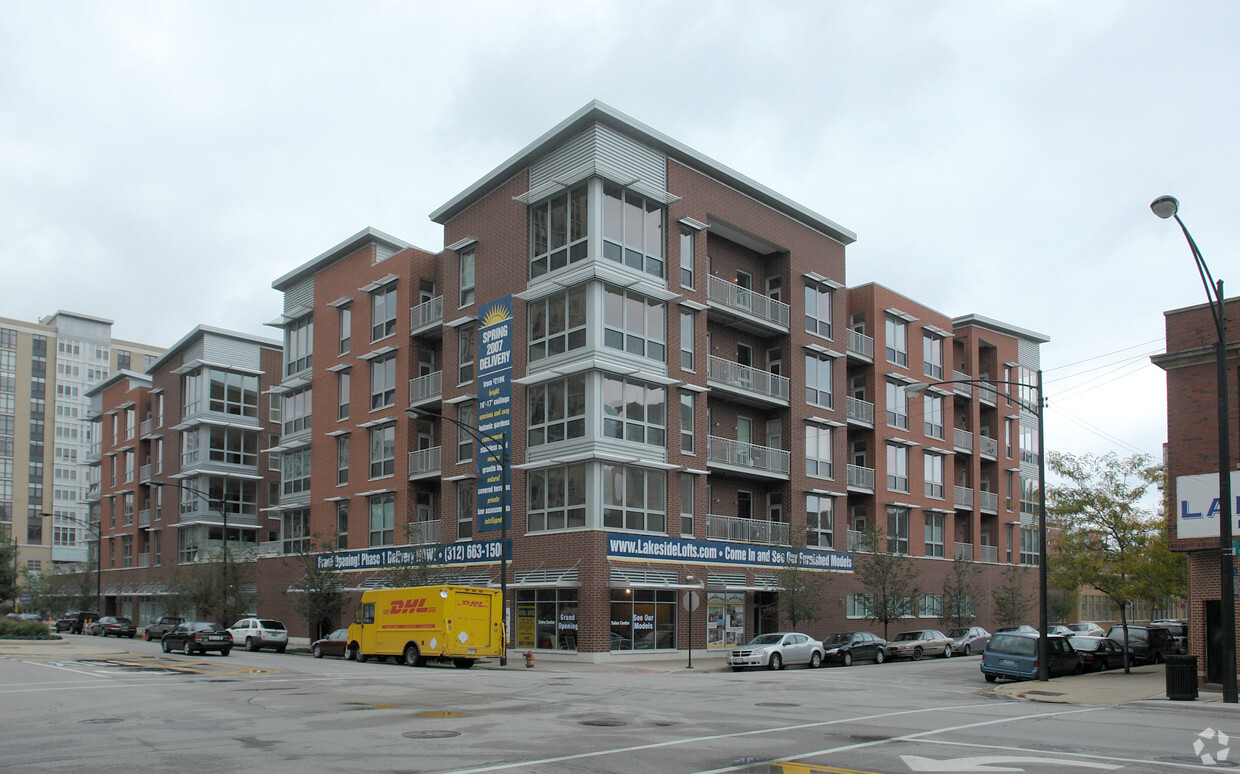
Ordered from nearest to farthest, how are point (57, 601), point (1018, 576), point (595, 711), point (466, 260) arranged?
1. point (595, 711)
2. point (466, 260)
3. point (1018, 576)
4. point (57, 601)

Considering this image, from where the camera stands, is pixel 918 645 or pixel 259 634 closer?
pixel 918 645

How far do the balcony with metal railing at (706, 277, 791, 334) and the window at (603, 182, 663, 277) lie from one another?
11.0 feet

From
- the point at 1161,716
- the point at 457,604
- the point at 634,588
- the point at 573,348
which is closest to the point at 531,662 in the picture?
the point at 457,604

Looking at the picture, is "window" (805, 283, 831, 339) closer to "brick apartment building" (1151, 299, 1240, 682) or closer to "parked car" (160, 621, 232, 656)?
"brick apartment building" (1151, 299, 1240, 682)

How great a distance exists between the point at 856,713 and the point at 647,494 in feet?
69.8

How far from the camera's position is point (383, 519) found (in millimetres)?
48375

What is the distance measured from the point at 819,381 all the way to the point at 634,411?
12.8 m

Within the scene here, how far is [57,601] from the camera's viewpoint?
83.3 metres

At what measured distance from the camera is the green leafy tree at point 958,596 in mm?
54031

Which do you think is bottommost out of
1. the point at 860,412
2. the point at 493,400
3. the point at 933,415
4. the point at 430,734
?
the point at 430,734

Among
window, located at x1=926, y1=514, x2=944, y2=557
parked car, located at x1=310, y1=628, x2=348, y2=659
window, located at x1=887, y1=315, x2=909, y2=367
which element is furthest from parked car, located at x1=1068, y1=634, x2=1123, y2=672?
parked car, located at x1=310, y1=628, x2=348, y2=659

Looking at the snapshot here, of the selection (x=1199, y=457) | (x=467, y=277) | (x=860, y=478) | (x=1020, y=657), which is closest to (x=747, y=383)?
(x=860, y=478)

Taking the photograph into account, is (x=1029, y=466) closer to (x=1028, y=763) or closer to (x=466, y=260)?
(x=466, y=260)

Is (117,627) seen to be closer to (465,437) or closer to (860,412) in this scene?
(465,437)
